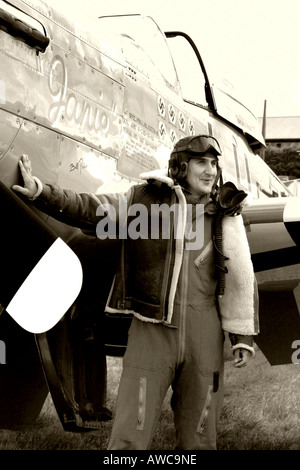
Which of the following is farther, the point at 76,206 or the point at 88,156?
the point at 88,156

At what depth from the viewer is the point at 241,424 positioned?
16.7 ft

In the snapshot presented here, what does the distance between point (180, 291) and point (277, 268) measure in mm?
Result: 1156

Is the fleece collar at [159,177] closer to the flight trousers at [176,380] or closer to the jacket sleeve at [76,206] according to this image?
the jacket sleeve at [76,206]

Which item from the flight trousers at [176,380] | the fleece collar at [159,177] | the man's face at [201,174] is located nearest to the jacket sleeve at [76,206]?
the fleece collar at [159,177]

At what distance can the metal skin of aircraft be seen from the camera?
2.74 meters

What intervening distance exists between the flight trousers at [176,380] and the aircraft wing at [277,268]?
0.63 metres

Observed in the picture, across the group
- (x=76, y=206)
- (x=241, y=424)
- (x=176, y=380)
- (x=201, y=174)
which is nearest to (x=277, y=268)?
(x=201, y=174)

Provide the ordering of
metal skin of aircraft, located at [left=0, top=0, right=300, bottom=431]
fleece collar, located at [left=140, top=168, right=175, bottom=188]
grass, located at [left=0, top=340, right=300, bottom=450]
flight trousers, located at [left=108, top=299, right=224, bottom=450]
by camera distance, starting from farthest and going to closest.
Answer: grass, located at [left=0, top=340, right=300, bottom=450], metal skin of aircraft, located at [left=0, top=0, right=300, bottom=431], fleece collar, located at [left=140, top=168, right=175, bottom=188], flight trousers, located at [left=108, top=299, right=224, bottom=450]

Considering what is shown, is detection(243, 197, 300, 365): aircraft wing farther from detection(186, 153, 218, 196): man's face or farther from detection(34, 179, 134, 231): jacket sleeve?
detection(34, 179, 134, 231): jacket sleeve

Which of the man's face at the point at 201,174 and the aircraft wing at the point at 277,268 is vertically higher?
the man's face at the point at 201,174

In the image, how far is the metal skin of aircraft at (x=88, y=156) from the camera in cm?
274

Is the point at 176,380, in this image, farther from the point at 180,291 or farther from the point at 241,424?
the point at 241,424

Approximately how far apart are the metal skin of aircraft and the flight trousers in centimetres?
38

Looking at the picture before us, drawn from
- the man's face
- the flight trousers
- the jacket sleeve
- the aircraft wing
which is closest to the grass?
the aircraft wing
